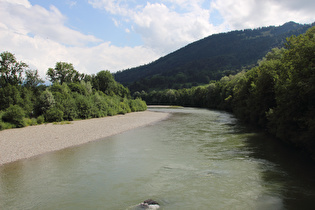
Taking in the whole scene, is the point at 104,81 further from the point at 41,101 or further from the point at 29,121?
the point at 29,121

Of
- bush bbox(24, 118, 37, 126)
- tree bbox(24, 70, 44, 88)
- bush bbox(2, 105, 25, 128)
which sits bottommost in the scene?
bush bbox(24, 118, 37, 126)

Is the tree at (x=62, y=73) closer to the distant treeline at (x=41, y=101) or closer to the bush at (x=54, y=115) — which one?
the distant treeline at (x=41, y=101)

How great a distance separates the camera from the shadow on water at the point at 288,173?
→ 35.9ft

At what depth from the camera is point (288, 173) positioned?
1434 centimetres

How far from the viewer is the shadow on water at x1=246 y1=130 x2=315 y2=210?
35.9 ft

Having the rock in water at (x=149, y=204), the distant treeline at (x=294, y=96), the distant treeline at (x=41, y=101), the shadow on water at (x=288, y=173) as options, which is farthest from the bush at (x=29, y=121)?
the distant treeline at (x=294, y=96)

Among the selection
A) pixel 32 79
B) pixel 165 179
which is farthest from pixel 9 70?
pixel 165 179

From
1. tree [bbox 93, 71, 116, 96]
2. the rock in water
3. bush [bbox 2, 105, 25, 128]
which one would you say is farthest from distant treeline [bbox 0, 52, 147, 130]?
the rock in water

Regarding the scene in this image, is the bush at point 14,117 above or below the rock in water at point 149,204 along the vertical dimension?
above

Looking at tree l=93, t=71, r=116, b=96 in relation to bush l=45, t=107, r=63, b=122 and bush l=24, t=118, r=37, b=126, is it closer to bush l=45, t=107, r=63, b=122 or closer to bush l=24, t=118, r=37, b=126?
bush l=45, t=107, r=63, b=122

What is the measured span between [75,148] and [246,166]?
53.1 ft

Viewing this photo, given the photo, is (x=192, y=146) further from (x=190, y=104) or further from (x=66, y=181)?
(x=190, y=104)

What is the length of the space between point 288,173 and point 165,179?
7.94 metres

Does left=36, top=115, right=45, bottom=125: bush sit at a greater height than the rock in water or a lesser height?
greater
